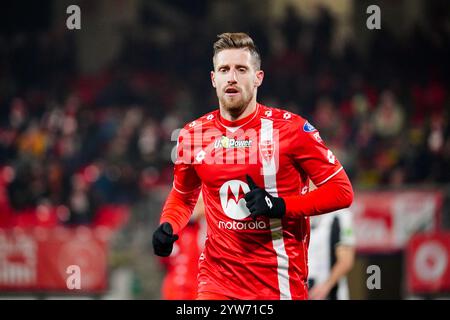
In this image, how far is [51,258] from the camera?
11.5 meters

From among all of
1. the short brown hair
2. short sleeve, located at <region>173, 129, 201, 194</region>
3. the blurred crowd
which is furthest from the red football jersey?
the blurred crowd

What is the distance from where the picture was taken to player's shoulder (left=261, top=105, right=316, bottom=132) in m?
4.73

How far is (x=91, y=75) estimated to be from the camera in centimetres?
1720

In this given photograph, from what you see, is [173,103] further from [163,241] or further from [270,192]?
[163,241]

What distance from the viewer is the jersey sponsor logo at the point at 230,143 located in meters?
4.82

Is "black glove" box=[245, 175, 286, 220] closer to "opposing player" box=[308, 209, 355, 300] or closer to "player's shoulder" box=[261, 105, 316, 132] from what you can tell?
"player's shoulder" box=[261, 105, 316, 132]

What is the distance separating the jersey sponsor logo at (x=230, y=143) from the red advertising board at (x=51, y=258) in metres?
6.70

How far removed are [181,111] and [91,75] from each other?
294 centimetres

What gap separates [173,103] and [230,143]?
10.9 meters

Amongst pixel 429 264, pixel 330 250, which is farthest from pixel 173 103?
pixel 330 250

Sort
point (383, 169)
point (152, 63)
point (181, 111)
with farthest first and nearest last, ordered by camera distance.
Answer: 1. point (152, 63)
2. point (181, 111)
3. point (383, 169)
